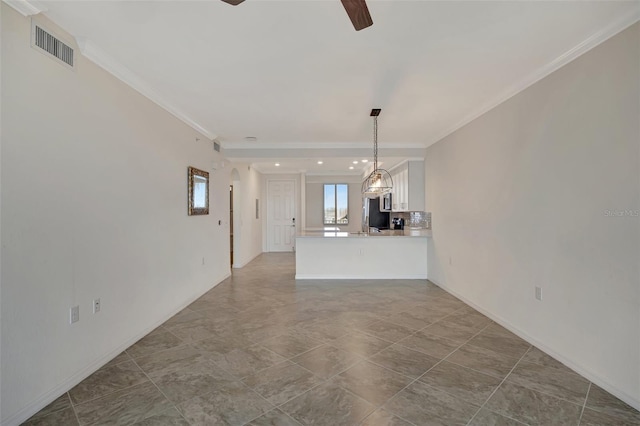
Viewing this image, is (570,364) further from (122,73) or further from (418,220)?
(122,73)

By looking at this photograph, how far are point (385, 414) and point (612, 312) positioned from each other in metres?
1.73

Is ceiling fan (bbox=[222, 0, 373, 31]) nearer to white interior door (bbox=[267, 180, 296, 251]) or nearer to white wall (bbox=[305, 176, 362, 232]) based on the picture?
white interior door (bbox=[267, 180, 296, 251])

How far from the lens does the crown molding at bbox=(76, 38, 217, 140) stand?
2.21m

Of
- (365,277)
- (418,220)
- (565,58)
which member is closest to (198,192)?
(365,277)

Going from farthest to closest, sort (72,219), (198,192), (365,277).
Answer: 1. (365,277)
2. (198,192)
3. (72,219)

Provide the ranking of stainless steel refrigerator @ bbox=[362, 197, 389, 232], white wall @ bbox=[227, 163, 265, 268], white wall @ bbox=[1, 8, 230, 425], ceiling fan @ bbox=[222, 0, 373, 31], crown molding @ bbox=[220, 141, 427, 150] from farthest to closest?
stainless steel refrigerator @ bbox=[362, 197, 389, 232] < white wall @ bbox=[227, 163, 265, 268] < crown molding @ bbox=[220, 141, 427, 150] < white wall @ bbox=[1, 8, 230, 425] < ceiling fan @ bbox=[222, 0, 373, 31]

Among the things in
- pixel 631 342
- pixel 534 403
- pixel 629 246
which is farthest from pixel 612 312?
pixel 534 403

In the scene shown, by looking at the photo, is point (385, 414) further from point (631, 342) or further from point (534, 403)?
point (631, 342)

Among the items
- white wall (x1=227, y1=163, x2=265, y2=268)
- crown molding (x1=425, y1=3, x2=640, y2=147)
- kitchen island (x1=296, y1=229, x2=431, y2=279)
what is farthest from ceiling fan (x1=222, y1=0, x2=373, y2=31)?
white wall (x1=227, y1=163, x2=265, y2=268)

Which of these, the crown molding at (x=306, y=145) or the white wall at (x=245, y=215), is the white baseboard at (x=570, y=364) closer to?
the crown molding at (x=306, y=145)

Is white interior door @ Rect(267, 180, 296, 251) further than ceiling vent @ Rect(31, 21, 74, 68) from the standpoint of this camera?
Yes

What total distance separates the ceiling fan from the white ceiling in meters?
0.39

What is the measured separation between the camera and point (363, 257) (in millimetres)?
5410

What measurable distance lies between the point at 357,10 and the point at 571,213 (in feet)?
7.45
